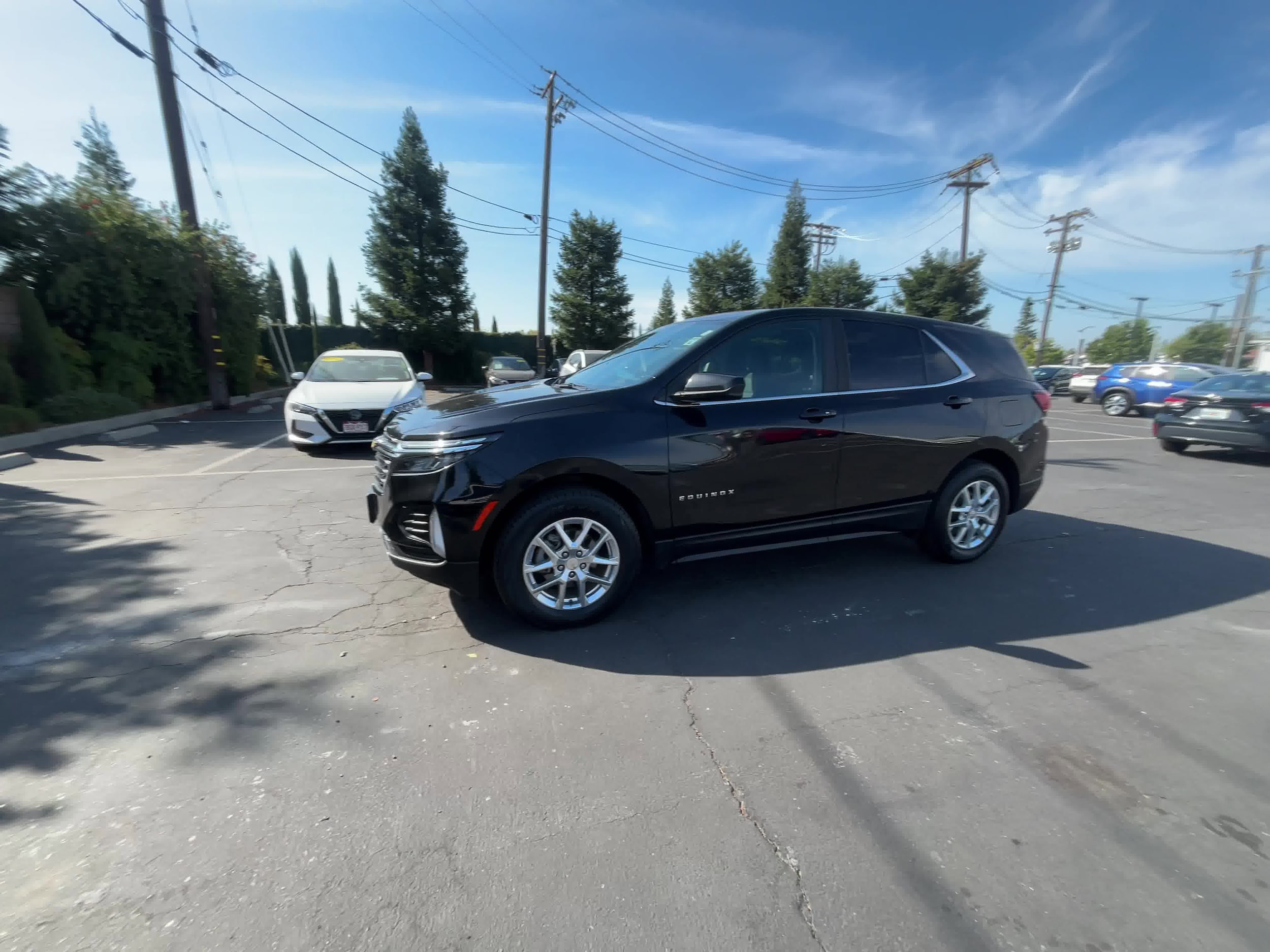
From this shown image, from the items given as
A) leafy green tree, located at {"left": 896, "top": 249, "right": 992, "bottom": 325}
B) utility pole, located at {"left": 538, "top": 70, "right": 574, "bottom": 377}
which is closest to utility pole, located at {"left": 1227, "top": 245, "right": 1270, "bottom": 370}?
leafy green tree, located at {"left": 896, "top": 249, "right": 992, "bottom": 325}

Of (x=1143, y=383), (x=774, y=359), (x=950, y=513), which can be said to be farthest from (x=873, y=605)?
(x=1143, y=383)

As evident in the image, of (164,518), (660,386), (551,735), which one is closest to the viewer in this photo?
(551,735)

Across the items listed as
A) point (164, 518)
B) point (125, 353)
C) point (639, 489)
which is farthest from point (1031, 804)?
point (125, 353)

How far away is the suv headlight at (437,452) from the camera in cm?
324

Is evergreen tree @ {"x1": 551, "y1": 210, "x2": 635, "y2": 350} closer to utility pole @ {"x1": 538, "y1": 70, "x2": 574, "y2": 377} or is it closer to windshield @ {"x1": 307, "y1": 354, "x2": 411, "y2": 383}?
utility pole @ {"x1": 538, "y1": 70, "x2": 574, "y2": 377}

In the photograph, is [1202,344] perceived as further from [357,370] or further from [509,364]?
[357,370]

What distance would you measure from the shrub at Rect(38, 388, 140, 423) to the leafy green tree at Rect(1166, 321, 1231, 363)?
356 ft

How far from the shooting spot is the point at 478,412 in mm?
3488

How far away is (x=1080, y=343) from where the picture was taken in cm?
7925

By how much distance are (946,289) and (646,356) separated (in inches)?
1162

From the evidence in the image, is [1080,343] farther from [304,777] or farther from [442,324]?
[304,777]

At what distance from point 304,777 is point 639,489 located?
203 centimetres

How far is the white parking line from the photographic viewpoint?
25.3ft

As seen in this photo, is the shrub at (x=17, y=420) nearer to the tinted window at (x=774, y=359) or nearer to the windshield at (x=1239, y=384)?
the tinted window at (x=774, y=359)
